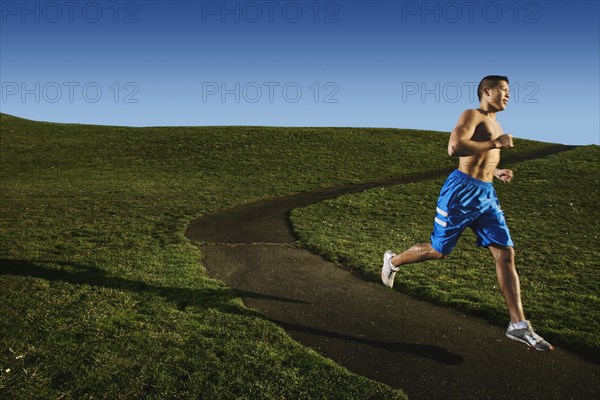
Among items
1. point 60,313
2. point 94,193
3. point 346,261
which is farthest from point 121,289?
point 94,193

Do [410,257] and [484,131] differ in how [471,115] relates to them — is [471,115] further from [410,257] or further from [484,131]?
[410,257]

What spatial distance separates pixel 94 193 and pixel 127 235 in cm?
1123

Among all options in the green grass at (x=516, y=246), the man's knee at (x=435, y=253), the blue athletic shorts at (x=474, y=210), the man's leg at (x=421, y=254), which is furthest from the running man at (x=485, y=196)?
the green grass at (x=516, y=246)

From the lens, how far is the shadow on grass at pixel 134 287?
335 inches

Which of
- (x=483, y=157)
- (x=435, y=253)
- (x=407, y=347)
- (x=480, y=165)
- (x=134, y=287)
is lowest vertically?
(x=407, y=347)

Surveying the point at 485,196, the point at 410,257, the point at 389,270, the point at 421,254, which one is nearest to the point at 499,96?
the point at 485,196

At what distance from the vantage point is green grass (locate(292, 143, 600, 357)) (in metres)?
8.88

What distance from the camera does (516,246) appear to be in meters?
15.5

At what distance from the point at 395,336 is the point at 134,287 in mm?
5352

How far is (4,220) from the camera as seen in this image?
16.9 m

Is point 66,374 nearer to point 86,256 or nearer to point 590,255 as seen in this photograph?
point 86,256

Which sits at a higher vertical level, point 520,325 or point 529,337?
point 520,325

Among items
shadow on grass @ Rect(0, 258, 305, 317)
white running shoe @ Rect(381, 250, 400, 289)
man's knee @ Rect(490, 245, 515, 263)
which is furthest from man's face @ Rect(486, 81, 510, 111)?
shadow on grass @ Rect(0, 258, 305, 317)

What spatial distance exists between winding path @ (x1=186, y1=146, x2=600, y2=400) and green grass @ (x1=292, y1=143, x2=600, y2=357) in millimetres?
781
